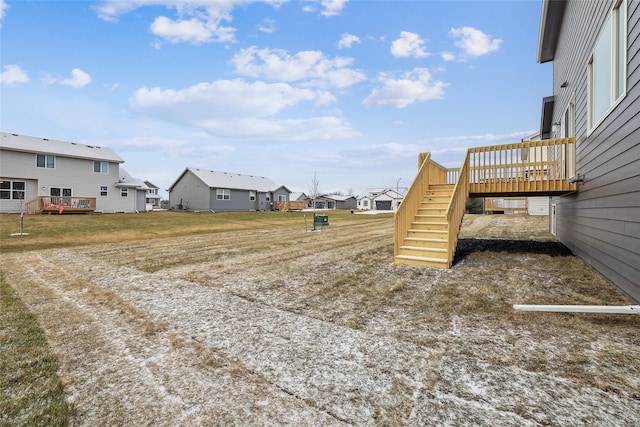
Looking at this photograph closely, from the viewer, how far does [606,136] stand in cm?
545

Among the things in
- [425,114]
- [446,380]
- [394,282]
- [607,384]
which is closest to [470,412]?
[446,380]

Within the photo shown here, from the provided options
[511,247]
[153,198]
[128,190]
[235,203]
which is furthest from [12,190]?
[153,198]

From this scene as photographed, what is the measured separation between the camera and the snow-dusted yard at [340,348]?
222 centimetres

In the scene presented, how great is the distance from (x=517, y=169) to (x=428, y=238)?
3276 mm

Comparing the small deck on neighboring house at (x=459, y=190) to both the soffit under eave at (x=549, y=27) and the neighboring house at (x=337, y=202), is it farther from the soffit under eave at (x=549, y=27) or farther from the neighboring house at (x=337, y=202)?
the neighboring house at (x=337, y=202)

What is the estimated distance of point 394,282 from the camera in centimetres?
586

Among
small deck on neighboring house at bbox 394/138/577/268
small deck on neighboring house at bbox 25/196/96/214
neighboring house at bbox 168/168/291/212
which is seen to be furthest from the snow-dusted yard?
neighboring house at bbox 168/168/291/212

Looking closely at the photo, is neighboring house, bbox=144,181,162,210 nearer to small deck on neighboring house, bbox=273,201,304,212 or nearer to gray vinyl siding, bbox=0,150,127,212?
small deck on neighboring house, bbox=273,201,304,212

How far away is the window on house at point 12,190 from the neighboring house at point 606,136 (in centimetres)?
3106

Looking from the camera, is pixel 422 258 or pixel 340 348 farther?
pixel 422 258

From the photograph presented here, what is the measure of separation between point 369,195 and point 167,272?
192 feet

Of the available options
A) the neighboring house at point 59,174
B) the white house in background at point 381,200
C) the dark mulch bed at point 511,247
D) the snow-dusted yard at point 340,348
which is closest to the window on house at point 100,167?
the neighboring house at point 59,174

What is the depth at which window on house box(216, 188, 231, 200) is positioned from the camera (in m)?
35.2

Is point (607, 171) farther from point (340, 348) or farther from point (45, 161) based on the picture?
point (45, 161)
